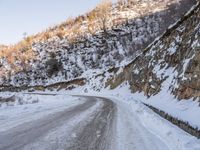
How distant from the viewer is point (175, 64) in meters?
18.7

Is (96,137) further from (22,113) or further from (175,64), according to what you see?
(175,64)

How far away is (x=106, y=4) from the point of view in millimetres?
101812

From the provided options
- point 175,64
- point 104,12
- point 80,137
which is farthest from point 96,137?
point 104,12

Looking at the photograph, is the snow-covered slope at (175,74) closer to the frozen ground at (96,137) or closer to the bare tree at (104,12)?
the frozen ground at (96,137)

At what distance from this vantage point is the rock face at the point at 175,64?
14203mm

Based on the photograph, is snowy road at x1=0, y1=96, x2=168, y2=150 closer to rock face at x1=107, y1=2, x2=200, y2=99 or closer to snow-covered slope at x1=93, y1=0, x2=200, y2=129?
snow-covered slope at x1=93, y1=0, x2=200, y2=129

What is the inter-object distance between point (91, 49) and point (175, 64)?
2249 inches

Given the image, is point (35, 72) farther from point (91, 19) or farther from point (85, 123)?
point (85, 123)

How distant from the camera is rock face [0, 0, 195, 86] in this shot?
6919 cm

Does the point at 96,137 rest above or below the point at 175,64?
below

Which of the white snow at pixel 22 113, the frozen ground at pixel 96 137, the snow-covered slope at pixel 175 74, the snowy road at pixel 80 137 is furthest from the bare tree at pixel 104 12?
the snowy road at pixel 80 137

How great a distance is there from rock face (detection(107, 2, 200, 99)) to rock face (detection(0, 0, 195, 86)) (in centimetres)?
3691

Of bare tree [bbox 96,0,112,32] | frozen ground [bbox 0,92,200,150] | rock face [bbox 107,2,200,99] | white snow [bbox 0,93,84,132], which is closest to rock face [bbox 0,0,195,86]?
bare tree [bbox 96,0,112,32]

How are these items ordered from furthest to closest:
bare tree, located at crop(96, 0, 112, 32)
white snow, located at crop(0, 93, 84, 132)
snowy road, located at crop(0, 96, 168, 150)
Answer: bare tree, located at crop(96, 0, 112, 32) < white snow, located at crop(0, 93, 84, 132) < snowy road, located at crop(0, 96, 168, 150)
